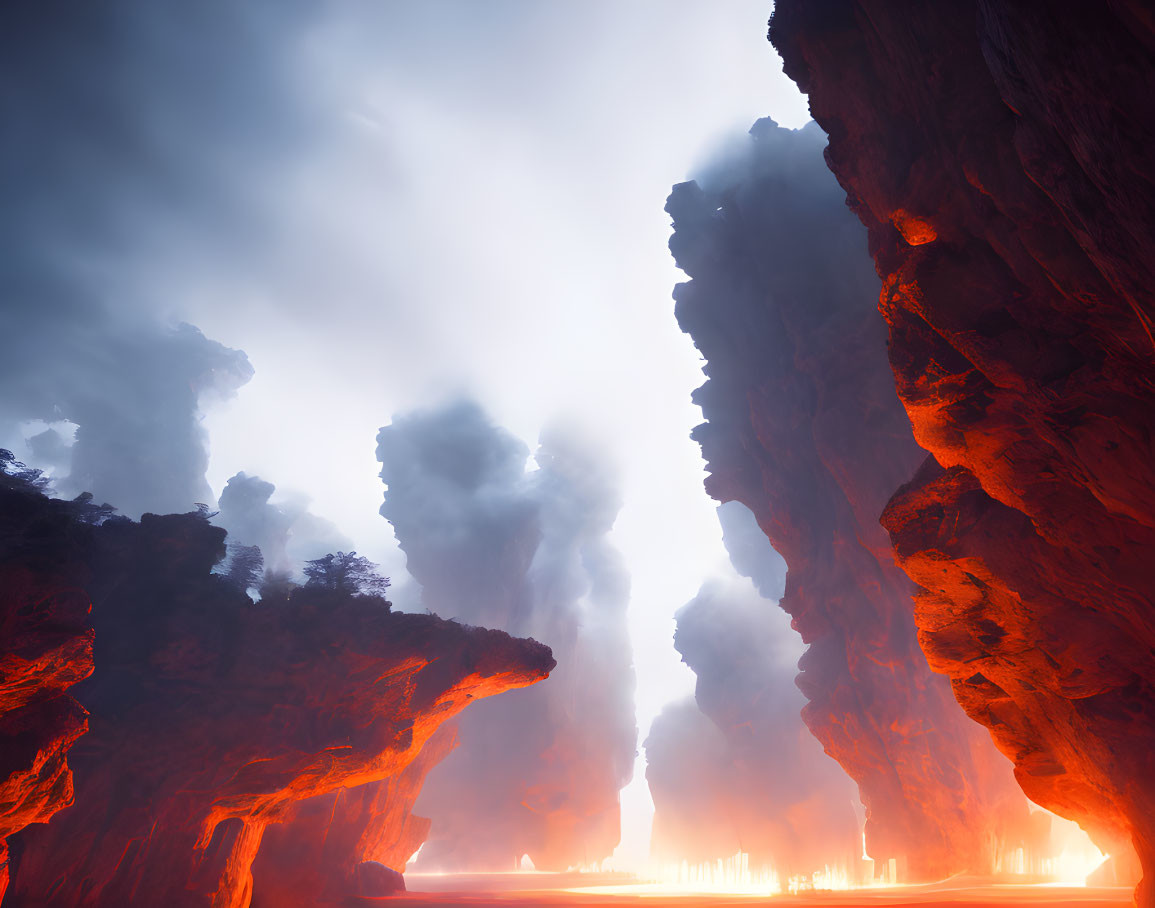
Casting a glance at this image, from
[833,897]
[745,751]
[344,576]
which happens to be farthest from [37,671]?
[745,751]

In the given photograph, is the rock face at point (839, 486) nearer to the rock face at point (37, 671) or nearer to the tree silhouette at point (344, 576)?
the tree silhouette at point (344, 576)

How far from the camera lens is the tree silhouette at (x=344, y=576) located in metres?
20.3

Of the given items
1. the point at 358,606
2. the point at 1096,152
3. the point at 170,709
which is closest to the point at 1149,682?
the point at 1096,152

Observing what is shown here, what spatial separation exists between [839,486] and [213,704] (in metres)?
26.6

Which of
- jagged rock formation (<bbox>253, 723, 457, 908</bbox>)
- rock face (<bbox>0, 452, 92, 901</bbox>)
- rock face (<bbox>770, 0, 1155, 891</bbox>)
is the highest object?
rock face (<bbox>770, 0, 1155, 891</bbox>)

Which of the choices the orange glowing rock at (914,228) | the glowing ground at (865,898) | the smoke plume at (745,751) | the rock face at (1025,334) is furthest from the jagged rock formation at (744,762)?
the orange glowing rock at (914,228)

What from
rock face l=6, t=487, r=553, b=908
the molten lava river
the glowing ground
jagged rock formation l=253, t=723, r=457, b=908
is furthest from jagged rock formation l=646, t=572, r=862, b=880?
rock face l=6, t=487, r=553, b=908

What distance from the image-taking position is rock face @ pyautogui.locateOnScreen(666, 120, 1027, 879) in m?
25.4

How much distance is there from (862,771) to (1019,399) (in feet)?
96.0

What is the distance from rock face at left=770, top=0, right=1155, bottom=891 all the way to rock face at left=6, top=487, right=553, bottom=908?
12972 millimetres

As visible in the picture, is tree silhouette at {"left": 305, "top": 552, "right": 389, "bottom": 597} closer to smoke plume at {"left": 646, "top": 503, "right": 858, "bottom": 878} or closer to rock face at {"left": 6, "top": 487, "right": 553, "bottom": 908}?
rock face at {"left": 6, "top": 487, "right": 553, "bottom": 908}

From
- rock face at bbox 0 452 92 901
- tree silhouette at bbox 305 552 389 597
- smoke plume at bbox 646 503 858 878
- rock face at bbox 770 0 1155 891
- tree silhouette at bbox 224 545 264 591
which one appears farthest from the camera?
smoke plume at bbox 646 503 858 878

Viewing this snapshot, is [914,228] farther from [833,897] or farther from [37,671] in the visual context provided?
[833,897]

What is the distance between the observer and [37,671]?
30.9 ft
